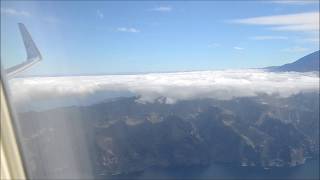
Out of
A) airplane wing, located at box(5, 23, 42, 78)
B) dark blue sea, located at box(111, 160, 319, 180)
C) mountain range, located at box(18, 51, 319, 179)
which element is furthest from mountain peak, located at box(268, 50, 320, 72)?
airplane wing, located at box(5, 23, 42, 78)

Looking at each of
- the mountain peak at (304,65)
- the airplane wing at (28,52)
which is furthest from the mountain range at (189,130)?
the airplane wing at (28,52)

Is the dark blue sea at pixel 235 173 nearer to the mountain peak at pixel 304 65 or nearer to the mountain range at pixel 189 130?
the mountain range at pixel 189 130

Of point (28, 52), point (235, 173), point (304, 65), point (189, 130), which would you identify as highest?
point (28, 52)

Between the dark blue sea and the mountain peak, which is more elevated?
the mountain peak

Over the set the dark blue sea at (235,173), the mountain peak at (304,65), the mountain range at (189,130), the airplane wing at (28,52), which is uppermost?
the airplane wing at (28,52)

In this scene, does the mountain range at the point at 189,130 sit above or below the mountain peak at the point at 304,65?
below

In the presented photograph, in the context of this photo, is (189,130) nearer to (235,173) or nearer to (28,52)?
(235,173)

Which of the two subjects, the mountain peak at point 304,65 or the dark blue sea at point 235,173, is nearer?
the mountain peak at point 304,65

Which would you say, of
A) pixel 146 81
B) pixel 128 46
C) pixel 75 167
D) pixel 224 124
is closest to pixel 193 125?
pixel 224 124

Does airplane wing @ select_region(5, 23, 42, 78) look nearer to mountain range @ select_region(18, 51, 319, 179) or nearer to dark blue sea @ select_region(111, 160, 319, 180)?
mountain range @ select_region(18, 51, 319, 179)

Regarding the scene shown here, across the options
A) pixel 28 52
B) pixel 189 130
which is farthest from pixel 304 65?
pixel 28 52

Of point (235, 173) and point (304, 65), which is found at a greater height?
point (304, 65)

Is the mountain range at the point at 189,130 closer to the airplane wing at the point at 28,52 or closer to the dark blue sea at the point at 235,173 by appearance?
the dark blue sea at the point at 235,173
